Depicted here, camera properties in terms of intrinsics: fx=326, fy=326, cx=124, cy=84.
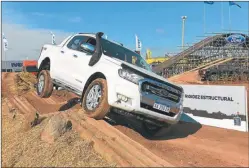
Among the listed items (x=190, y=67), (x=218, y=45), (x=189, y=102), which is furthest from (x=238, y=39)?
(x=189, y=102)

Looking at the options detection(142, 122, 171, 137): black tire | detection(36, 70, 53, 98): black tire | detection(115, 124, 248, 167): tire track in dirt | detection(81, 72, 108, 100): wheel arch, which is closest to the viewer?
detection(115, 124, 248, 167): tire track in dirt

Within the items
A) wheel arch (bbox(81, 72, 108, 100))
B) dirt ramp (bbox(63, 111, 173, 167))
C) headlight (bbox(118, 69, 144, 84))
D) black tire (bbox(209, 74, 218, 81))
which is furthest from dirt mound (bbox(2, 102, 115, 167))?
black tire (bbox(209, 74, 218, 81))

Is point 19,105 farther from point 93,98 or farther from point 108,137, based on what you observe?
point 108,137

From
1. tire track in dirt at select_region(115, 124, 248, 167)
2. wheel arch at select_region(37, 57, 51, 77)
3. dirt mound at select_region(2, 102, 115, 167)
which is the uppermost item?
wheel arch at select_region(37, 57, 51, 77)

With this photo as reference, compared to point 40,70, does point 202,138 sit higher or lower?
lower

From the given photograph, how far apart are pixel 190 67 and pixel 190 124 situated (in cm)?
2872

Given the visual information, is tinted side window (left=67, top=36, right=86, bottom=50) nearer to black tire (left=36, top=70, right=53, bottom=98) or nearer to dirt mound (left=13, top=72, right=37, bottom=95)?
black tire (left=36, top=70, right=53, bottom=98)

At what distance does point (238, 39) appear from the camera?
3944 cm

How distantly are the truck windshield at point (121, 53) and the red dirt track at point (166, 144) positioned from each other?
1.53m

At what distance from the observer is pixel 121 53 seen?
7.93 m

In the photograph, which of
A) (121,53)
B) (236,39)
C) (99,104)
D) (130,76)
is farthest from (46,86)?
(236,39)

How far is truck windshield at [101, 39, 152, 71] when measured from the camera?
7.69 meters

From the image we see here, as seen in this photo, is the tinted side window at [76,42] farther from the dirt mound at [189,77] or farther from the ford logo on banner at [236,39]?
the ford logo on banner at [236,39]

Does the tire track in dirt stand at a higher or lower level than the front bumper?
lower
